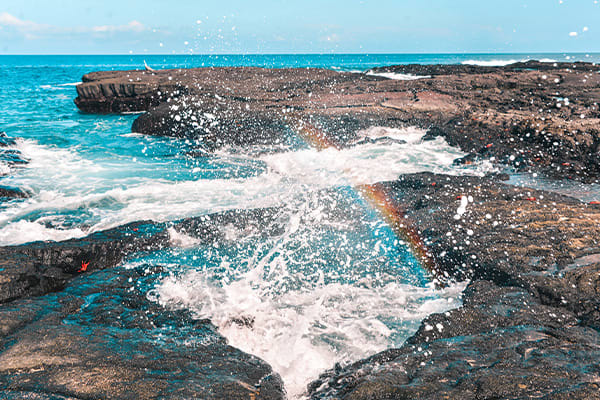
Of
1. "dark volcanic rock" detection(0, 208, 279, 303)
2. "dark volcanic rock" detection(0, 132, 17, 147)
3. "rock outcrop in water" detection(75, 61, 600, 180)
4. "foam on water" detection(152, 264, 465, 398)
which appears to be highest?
"rock outcrop in water" detection(75, 61, 600, 180)

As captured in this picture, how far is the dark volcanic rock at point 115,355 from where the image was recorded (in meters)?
2.29

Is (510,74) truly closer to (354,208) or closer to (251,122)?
(251,122)

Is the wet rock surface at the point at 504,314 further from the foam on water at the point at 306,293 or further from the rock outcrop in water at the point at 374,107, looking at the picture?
the rock outcrop in water at the point at 374,107

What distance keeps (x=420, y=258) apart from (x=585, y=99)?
1441cm

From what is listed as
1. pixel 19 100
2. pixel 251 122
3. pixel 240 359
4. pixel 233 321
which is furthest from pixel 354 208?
pixel 19 100

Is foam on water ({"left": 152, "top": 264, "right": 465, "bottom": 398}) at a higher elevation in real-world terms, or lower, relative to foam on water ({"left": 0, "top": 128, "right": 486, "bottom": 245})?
lower

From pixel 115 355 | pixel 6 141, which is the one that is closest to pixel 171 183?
pixel 115 355

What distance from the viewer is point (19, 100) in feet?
83.5

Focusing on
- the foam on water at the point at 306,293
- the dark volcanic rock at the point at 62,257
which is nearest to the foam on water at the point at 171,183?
the dark volcanic rock at the point at 62,257

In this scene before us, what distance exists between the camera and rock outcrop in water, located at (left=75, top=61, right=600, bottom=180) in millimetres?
10164

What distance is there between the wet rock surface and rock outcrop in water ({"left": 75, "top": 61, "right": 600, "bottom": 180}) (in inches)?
188

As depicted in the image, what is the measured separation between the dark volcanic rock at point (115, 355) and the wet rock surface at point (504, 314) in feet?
2.46

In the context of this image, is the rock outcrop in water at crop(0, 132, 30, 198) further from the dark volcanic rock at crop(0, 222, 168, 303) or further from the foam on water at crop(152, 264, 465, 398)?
the foam on water at crop(152, 264, 465, 398)

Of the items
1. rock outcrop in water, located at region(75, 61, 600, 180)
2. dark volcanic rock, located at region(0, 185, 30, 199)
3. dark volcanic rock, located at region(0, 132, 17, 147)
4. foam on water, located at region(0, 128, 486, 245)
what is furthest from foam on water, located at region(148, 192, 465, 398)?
dark volcanic rock, located at region(0, 132, 17, 147)
